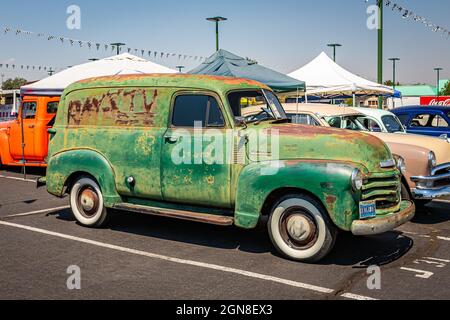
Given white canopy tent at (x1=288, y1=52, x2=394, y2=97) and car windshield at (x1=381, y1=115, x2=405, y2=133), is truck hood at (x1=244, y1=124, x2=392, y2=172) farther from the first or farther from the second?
white canopy tent at (x1=288, y1=52, x2=394, y2=97)

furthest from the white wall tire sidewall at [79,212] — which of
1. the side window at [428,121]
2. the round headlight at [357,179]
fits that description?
the side window at [428,121]

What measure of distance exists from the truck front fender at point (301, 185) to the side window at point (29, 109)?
8.27 meters

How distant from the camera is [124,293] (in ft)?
15.0

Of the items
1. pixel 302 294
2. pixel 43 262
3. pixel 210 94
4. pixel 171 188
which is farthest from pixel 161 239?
pixel 302 294

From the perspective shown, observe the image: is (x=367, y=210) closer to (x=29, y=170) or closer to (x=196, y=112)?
(x=196, y=112)

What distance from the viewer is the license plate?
204 inches

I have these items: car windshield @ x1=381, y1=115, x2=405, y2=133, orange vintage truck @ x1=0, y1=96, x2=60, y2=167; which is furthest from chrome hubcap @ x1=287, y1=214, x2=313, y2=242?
orange vintage truck @ x1=0, y1=96, x2=60, y2=167

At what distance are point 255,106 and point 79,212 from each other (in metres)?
2.89

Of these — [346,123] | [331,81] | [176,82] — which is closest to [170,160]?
[176,82]

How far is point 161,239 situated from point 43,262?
1538 mm

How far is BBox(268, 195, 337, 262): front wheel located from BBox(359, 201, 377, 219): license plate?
335 millimetres

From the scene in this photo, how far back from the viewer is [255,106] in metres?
6.44

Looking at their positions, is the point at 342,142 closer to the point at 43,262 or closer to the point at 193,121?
the point at 193,121

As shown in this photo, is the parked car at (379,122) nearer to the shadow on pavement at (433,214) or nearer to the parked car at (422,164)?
the parked car at (422,164)
